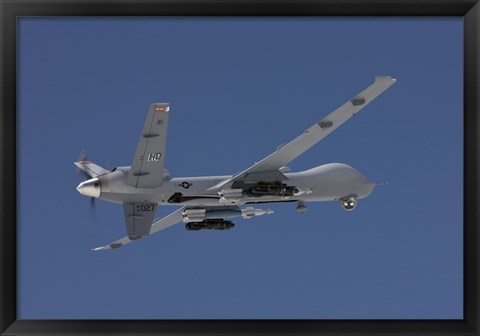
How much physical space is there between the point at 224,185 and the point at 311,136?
502 centimetres

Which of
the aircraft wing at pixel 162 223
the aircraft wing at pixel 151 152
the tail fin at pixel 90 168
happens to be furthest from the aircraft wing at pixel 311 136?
the aircraft wing at pixel 162 223

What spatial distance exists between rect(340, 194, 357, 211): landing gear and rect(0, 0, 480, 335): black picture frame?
2206cm

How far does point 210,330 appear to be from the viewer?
52.1ft

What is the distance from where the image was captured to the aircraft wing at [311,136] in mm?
34812

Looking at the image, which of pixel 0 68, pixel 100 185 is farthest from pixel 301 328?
pixel 100 185

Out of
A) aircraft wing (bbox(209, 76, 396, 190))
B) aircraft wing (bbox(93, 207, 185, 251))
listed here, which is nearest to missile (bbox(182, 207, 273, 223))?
aircraft wing (bbox(209, 76, 396, 190))

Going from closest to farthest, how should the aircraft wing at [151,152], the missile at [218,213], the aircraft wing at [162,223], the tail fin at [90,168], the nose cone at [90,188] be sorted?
1. the aircraft wing at [151,152]
2. the nose cone at [90,188]
3. the tail fin at [90,168]
4. the missile at [218,213]
5. the aircraft wing at [162,223]

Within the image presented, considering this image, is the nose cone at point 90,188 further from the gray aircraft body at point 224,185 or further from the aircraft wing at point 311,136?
the aircraft wing at point 311,136

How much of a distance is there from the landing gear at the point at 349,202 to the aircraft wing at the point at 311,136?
4.22 meters

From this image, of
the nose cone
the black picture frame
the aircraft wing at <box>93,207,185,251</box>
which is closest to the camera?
the black picture frame

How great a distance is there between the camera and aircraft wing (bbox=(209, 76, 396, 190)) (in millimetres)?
34812

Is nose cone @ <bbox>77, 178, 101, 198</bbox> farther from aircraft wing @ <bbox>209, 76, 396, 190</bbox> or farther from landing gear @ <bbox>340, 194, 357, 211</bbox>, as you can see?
landing gear @ <bbox>340, 194, 357, 211</bbox>

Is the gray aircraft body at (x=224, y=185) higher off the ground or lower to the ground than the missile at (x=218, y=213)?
higher

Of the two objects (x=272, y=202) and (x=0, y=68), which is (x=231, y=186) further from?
(x=0, y=68)
